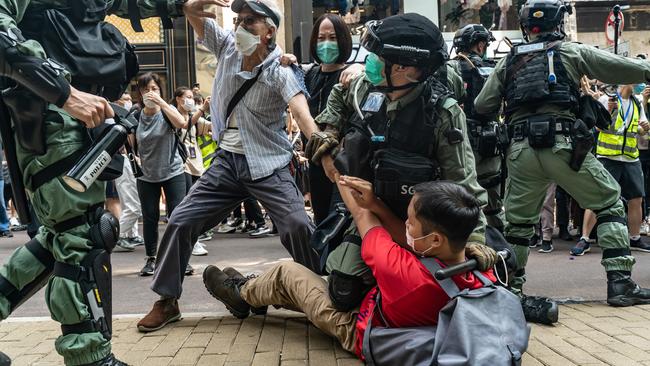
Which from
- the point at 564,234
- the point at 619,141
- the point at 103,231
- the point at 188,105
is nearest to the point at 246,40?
the point at 103,231

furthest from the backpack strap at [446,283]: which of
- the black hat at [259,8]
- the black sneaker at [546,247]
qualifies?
the black sneaker at [546,247]

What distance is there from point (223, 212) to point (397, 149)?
4.56ft

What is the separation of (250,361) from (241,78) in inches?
68.3

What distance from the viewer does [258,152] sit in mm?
4168

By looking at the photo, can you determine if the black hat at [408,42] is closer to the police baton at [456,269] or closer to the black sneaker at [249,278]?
the police baton at [456,269]

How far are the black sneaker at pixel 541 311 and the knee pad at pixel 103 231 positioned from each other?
2484 millimetres

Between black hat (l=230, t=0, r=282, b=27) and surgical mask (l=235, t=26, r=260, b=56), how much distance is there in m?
0.13

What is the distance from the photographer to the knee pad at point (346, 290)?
3459 mm

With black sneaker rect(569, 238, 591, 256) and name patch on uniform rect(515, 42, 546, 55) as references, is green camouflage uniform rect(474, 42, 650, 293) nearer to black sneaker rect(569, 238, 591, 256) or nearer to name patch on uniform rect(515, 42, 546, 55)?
name patch on uniform rect(515, 42, 546, 55)

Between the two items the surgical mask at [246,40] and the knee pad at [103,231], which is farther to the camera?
the surgical mask at [246,40]

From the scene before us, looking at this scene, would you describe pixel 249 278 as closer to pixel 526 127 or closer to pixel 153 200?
pixel 526 127

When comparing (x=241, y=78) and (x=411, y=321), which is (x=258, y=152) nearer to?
(x=241, y=78)

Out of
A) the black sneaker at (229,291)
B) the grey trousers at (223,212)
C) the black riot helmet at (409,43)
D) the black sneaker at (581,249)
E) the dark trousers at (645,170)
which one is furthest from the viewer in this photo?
the dark trousers at (645,170)

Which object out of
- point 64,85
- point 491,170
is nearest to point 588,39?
point 491,170
